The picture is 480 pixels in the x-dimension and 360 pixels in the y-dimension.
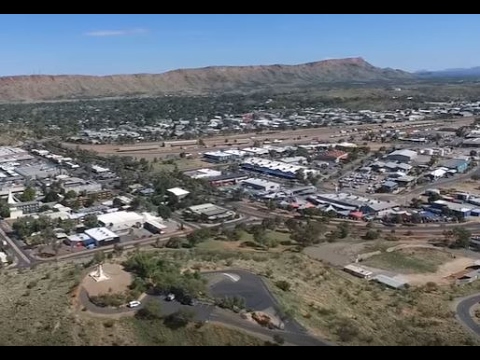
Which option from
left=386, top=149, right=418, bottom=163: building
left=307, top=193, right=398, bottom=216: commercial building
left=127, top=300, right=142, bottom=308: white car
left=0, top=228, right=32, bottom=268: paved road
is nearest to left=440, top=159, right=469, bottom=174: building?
left=386, top=149, right=418, bottom=163: building

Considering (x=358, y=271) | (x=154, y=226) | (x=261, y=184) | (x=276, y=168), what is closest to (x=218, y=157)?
(x=276, y=168)

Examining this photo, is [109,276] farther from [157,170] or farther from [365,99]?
[365,99]

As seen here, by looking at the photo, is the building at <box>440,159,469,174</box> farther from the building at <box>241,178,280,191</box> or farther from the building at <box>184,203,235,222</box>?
the building at <box>184,203,235,222</box>

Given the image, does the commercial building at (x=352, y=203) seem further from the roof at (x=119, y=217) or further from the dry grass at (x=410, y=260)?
the roof at (x=119, y=217)

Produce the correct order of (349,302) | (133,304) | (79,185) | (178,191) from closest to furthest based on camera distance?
(133,304) < (349,302) < (178,191) < (79,185)

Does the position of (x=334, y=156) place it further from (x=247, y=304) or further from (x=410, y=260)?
(x=247, y=304)
